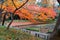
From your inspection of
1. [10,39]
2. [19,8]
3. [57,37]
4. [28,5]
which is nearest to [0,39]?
[10,39]

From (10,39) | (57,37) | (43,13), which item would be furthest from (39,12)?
(57,37)

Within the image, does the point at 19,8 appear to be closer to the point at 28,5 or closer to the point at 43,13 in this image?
the point at 28,5

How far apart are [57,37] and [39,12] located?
31.7 feet

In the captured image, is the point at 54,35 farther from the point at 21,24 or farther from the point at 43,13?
the point at 21,24

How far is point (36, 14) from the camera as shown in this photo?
1210 centimetres

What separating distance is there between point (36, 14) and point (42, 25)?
9354 millimetres

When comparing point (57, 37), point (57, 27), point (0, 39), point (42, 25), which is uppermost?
point (57, 27)

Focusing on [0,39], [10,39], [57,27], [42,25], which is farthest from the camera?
[42,25]

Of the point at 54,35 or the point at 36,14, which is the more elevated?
the point at 54,35

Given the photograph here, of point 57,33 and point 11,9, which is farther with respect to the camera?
point 11,9

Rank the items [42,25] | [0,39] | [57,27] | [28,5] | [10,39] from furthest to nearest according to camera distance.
A: [42,25], [28,5], [10,39], [0,39], [57,27]

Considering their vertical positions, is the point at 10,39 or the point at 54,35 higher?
the point at 54,35

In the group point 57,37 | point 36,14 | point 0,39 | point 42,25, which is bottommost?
point 42,25

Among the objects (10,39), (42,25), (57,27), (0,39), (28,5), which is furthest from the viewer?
(42,25)
